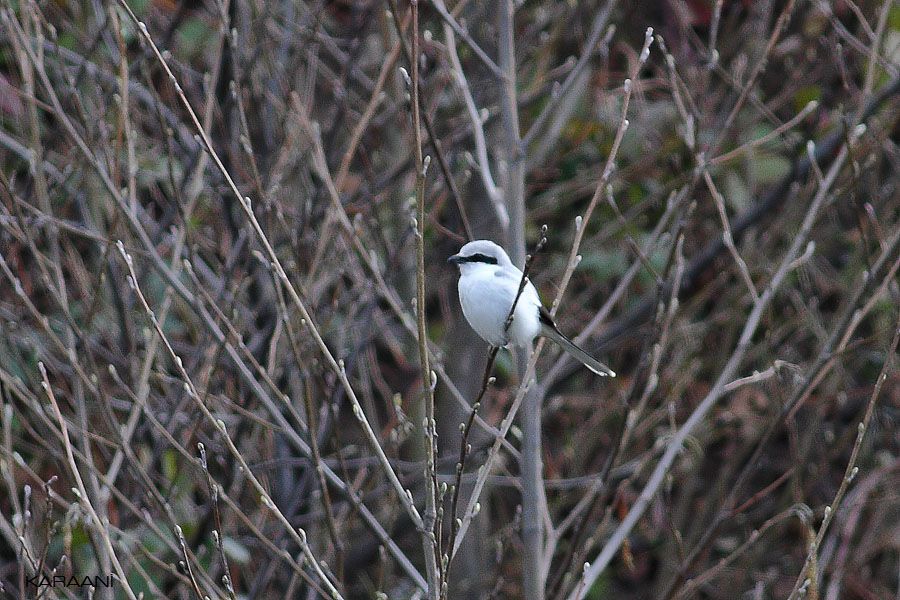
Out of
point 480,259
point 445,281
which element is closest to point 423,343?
point 480,259

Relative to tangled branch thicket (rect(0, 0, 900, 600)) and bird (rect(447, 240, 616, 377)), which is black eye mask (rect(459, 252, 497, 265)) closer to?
bird (rect(447, 240, 616, 377))

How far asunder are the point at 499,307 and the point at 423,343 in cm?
142

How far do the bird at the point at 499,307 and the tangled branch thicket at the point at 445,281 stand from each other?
102mm

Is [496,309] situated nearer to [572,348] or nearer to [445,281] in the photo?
[572,348]

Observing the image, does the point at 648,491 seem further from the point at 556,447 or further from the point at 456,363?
→ the point at 556,447

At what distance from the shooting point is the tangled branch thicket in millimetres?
3393

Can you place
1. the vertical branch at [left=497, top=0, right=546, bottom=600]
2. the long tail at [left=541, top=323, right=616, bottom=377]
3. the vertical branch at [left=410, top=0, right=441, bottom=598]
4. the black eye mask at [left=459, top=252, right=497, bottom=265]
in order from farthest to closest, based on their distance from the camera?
the black eye mask at [left=459, top=252, right=497, bottom=265] → the long tail at [left=541, top=323, right=616, bottom=377] → the vertical branch at [left=497, top=0, right=546, bottom=600] → the vertical branch at [left=410, top=0, right=441, bottom=598]

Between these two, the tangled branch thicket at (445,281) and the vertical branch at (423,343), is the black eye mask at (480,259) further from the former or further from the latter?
the vertical branch at (423,343)

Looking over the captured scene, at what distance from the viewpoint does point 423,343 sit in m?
2.02

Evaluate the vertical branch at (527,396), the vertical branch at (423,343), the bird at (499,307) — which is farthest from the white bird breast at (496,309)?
the vertical branch at (423,343)

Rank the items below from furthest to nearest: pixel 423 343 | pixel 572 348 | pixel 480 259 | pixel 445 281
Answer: pixel 445 281 → pixel 480 259 → pixel 572 348 → pixel 423 343

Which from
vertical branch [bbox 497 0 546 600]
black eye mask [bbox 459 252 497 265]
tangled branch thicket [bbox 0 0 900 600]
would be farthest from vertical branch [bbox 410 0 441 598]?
black eye mask [bbox 459 252 497 265]

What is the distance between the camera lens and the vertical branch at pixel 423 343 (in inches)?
75.4

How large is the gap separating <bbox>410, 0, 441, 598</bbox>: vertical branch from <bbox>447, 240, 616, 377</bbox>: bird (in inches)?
47.9
